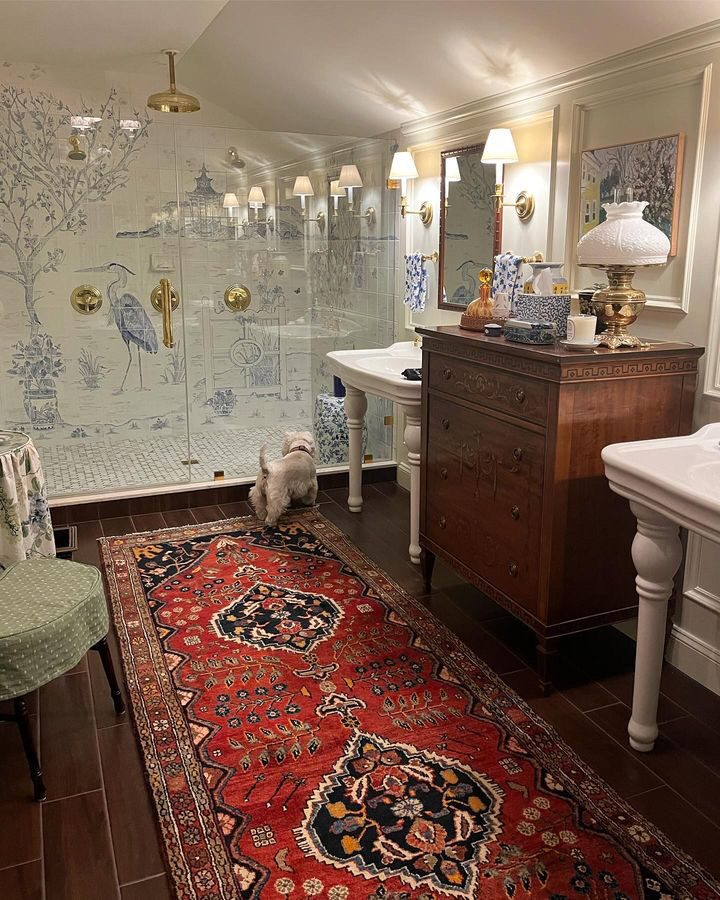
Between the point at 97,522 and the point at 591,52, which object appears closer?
the point at 591,52

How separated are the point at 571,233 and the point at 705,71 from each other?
29.7 inches

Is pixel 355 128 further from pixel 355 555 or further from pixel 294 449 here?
pixel 355 555

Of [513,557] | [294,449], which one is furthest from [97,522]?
[513,557]

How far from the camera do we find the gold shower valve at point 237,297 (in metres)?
4.47

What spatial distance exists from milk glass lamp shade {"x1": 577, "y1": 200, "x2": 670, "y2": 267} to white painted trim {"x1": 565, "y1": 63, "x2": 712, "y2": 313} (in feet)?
0.46

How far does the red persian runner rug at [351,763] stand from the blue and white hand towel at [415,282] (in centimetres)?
167

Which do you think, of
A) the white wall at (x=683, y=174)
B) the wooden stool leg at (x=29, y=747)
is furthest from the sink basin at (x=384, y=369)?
the wooden stool leg at (x=29, y=747)

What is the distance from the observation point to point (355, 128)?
4.53 m

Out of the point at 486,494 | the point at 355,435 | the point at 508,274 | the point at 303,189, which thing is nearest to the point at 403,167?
the point at 303,189

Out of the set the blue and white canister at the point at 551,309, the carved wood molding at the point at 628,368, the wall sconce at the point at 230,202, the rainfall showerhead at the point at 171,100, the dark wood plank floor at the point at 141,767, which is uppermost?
the rainfall showerhead at the point at 171,100

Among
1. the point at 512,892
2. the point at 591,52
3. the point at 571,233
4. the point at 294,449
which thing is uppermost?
the point at 591,52

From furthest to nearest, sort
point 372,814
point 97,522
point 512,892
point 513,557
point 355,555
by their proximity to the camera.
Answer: point 97,522 < point 355,555 < point 513,557 < point 372,814 < point 512,892

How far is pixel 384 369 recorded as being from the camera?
3883 mm

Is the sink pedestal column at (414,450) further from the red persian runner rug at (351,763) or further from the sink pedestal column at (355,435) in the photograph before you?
the sink pedestal column at (355,435)
